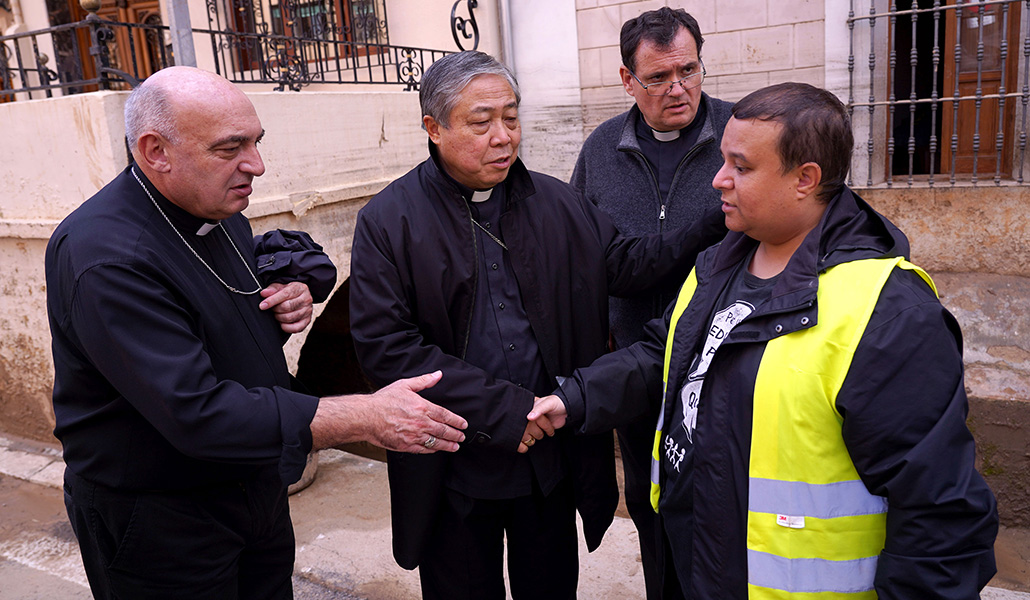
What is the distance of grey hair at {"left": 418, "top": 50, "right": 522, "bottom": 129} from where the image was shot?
7.04ft

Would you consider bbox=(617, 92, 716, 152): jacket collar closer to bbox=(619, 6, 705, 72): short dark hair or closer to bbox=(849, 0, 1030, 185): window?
bbox=(619, 6, 705, 72): short dark hair

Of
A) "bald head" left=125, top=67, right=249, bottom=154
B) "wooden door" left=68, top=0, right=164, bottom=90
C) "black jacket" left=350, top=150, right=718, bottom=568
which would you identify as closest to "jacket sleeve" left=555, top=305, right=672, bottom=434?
"black jacket" left=350, top=150, right=718, bottom=568

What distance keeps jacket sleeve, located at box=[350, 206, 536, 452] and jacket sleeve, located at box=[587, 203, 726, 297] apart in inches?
23.1

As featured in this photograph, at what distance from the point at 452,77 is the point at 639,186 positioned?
906 millimetres

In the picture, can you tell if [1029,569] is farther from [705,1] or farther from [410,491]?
[705,1]

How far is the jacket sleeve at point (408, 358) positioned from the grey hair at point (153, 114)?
58cm

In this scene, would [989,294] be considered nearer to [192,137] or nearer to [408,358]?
[408,358]

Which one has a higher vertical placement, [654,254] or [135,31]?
[135,31]

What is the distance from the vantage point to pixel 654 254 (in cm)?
247

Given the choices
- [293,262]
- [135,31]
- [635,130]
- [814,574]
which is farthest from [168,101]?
[135,31]

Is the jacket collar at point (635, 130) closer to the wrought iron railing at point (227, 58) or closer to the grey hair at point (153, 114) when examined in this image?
the grey hair at point (153, 114)

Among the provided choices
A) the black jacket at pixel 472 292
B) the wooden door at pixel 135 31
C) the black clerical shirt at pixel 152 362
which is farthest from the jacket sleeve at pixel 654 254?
the wooden door at pixel 135 31

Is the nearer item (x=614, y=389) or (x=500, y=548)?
(x=614, y=389)

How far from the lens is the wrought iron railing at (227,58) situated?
4217 mm
